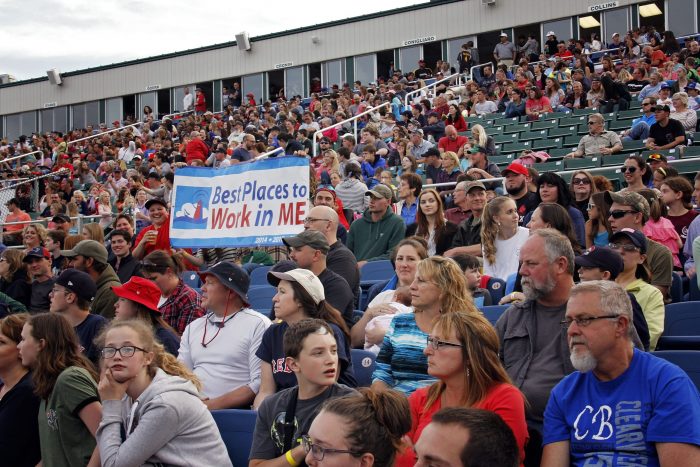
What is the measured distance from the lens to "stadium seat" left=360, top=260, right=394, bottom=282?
8891 millimetres

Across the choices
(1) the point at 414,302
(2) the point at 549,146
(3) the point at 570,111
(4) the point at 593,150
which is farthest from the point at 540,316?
(3) the point at 570,111

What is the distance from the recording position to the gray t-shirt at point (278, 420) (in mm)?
A: 4383

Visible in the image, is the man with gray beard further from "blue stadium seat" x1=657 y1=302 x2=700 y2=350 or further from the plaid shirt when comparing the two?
the plaid shirt

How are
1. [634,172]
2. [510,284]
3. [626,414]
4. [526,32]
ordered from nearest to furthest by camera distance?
[626,414] < [510,284] < [634,172] < [526,32]

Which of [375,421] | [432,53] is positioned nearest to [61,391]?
[375,421]

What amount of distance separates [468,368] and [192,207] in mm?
6750

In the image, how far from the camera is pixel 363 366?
18.5 ft

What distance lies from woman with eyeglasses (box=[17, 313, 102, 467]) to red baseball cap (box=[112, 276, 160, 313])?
79 cm

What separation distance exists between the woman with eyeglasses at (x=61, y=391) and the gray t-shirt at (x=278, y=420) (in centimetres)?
88

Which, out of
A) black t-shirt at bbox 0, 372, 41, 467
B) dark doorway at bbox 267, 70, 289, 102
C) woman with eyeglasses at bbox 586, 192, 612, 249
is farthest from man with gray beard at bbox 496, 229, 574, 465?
dark doorway at bbox 267, 70, 289, 102

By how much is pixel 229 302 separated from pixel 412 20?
94.7 ft

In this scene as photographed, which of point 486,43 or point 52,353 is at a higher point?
point 486,43

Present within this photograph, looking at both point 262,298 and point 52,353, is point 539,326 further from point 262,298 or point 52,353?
point 262,298

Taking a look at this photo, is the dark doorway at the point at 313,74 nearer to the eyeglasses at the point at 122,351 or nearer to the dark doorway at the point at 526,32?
the dark doorway at the point at 526,32
